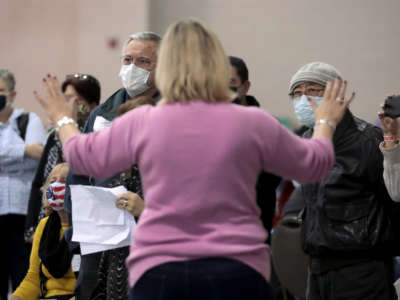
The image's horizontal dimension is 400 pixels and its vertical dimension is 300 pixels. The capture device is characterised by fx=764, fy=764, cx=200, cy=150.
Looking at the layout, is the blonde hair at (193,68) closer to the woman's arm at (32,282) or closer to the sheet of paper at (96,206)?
the sheet of paper at (96,206)

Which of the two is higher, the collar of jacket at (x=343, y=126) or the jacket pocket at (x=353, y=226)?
the collar of jacket at (x=343, y=126)

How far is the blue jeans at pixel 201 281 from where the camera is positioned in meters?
2.20

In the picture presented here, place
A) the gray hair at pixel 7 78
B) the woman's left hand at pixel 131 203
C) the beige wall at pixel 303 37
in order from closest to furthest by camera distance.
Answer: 1. the woman's left hand at pixel 131 203
2. the gray hair at pixel 7 78
3. the beige wall at pixel 303 37

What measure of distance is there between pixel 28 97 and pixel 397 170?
5584mm

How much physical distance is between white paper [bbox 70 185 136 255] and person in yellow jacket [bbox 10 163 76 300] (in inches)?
32.0

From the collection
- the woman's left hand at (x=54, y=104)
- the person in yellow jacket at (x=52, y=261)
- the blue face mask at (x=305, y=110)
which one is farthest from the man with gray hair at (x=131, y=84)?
the woman's left hand at (x=54, y=104)

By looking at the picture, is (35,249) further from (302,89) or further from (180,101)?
(180,101)

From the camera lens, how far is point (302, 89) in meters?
3.67

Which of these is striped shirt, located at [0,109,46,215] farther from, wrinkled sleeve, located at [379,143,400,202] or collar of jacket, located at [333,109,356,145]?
wrinkled sleeve, located at [379,143,400,202]

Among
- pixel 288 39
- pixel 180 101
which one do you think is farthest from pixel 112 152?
pixel 288 39

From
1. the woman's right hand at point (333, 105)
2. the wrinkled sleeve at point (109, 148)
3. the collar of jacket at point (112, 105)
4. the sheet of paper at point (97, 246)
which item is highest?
the woman's right hand at point (333, 105)

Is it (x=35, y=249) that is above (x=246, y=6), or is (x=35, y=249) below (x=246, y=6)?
below

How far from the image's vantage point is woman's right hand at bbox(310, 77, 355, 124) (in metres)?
2.56

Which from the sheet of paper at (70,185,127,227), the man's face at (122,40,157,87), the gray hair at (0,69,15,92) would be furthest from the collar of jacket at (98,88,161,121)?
the gray hair at (0,69,15,92)
